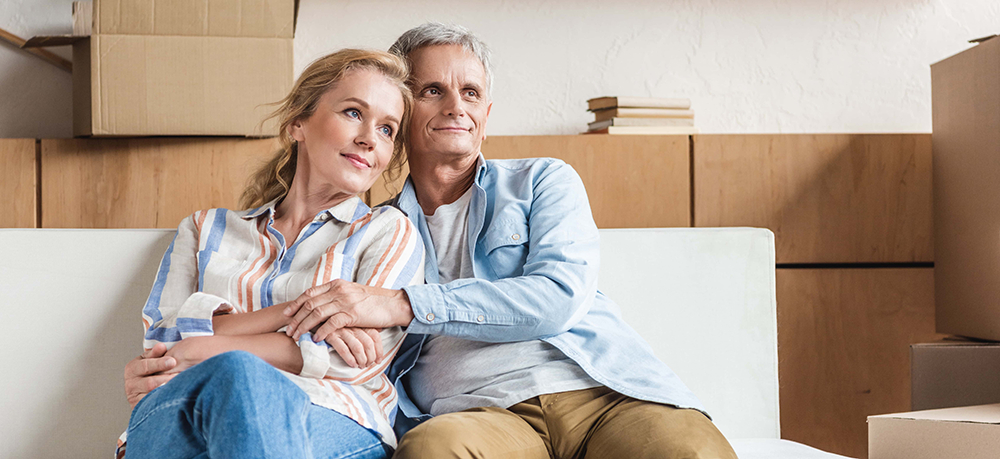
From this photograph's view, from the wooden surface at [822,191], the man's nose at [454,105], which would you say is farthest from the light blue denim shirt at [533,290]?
the wooden surface at [822,191]

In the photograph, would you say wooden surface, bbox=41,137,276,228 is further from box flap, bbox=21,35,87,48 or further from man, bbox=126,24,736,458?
man, bbox=126,24,736,458

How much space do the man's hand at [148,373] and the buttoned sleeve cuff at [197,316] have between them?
46 mm

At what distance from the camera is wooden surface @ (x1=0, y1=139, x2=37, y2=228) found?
1919 millimetres

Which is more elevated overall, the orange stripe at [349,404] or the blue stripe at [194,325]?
the blue stripe at [194,325]

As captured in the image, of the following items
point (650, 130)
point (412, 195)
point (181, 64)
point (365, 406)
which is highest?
point (181, 64)

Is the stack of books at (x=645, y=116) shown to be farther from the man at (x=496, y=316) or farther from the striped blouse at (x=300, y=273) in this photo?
the striped blouse at (x=300, y=273)

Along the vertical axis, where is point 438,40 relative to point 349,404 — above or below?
above

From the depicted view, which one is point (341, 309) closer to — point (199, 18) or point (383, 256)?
point (383, 256)

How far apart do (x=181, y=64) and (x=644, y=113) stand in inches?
51.7

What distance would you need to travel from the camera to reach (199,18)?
1812 millimetres

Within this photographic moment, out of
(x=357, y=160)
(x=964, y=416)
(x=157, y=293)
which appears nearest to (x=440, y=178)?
(x=357, y=160)

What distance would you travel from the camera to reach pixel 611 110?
7.00 feet

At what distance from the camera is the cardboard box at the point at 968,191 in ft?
5.78

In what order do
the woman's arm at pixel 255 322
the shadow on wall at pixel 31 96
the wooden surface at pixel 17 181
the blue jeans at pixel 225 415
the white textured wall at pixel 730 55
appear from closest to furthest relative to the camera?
the blue jeans at pixel 225 415 < the woman's arm at pixel 255 322 < the wooden surface at pixel 17 181 < the shadow on wall at pixel 31 96 < the white textured wall at pixel 730 55
